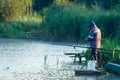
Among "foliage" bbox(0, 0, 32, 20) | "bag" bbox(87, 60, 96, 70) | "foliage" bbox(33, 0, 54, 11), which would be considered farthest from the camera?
"foliage" bbox(33, 0, 54, 11)

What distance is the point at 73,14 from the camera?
49.0m

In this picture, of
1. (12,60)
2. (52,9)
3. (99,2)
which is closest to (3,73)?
(12,60)

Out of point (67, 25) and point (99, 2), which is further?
point (99, 2)

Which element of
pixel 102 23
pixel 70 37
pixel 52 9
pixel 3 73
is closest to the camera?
pixel 3 73

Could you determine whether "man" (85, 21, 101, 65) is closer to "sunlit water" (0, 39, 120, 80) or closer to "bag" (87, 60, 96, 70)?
"bag" (87, 60, 96, 70)

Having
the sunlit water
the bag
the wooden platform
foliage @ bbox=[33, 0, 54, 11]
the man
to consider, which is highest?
foliage @ bbox=[33, 0, 54, 11]

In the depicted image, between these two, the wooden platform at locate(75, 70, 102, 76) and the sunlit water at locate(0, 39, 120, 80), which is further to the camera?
the wooden platform at locate(75, 70, 102, 76)

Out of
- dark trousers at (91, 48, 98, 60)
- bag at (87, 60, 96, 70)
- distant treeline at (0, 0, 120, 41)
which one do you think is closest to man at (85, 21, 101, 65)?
dark trousers at (91, 48, 98, 60)

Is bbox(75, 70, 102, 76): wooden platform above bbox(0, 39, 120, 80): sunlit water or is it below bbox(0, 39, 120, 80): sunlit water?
above

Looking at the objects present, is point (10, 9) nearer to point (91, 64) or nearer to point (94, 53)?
point (94, 53)

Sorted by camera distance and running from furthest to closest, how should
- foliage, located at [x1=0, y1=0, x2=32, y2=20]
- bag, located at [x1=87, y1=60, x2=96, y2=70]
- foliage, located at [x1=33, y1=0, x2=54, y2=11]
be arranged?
foliage, located at [x1=33, y1=0, x2=54, y2=11] < foliage, located at [x1=0, y1=0, x2=32, y2=20] < bag, located at [x1=87, y1=60, x2=96, y2=70]

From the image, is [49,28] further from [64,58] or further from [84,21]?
[64,58]

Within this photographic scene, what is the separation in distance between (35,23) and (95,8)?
6.92 m

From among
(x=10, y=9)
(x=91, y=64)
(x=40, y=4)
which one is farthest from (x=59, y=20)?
(x=91, y=64)
